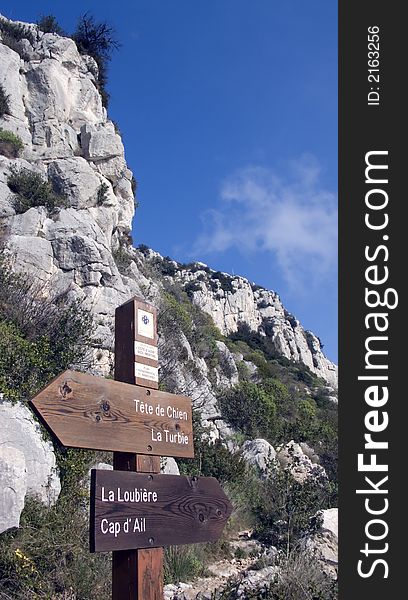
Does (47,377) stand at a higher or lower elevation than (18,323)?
lower

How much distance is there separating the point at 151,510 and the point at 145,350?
0.87 m

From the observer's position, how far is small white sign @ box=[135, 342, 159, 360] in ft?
10.4

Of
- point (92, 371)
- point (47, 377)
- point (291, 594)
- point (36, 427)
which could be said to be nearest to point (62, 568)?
point (36, 427)

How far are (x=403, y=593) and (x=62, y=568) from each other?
125 inches

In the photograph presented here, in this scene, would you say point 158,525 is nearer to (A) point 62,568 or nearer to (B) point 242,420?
(A) point 62,568

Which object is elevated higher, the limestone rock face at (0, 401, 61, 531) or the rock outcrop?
the rock outcrop

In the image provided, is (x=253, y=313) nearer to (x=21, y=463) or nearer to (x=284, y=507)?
(x=284, y=507)

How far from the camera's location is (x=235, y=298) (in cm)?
4209

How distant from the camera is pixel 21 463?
18.6 feet

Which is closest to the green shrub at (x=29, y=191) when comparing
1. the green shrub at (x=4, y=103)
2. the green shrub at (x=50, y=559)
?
the green shrub at (x=4, y=103)

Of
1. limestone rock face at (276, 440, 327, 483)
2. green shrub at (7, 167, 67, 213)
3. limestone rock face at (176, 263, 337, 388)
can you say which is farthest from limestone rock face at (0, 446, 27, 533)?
limestone rock face at (176, 263, 337, 388)

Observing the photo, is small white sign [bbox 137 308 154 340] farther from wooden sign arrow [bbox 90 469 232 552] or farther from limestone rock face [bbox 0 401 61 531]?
limestone rock face [bbox 0 401 61 531]

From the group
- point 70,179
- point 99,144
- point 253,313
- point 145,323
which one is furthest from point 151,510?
point 253,313

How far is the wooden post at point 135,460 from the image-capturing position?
2.75 metres
